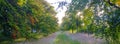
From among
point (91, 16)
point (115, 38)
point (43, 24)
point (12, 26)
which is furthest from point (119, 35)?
point (43, 24)

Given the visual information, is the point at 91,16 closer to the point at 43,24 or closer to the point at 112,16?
the point at 112,16

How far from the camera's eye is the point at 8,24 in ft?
60.4

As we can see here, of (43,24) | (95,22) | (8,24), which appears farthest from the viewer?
(43,24)

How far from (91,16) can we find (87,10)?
2.45ft

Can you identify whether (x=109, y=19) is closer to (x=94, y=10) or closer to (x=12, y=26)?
(x=94, y=10)

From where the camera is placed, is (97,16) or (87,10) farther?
(97,16)

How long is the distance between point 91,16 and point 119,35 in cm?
184

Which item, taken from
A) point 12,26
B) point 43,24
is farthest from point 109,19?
point 43,24

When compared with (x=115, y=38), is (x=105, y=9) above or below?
above

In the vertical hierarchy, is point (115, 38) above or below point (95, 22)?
below

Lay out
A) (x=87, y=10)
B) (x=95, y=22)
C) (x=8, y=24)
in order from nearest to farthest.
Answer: (x=87, y=10)
(x=95, y=22)
(x=8, y=24)

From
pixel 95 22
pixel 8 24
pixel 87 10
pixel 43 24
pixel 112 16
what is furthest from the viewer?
pixel 43 24

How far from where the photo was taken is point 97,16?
1230cm

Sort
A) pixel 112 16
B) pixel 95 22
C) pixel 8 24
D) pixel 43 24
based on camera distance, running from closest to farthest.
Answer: pixel 112 16
pixel 95 22
pixel 8 24
pixel 43 24
